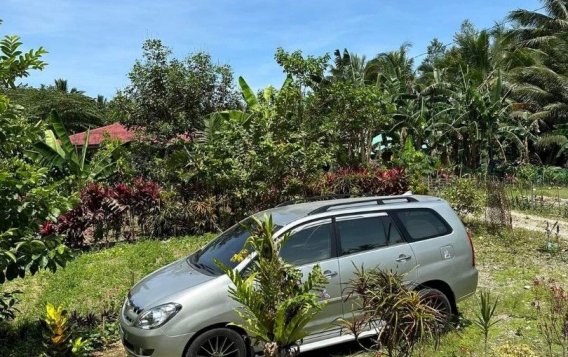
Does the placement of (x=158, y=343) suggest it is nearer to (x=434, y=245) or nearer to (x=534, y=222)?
(x=434, y=245)

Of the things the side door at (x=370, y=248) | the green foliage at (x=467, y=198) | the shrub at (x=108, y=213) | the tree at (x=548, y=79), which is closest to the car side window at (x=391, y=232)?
the side door at (x=370, y=248)

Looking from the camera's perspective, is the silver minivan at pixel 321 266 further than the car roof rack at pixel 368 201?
No

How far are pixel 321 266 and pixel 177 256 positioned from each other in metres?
5.61

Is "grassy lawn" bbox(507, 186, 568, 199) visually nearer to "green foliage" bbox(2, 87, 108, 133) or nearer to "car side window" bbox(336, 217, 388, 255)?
"car side window" bbox(336, 217, 388, 255)

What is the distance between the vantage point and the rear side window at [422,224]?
652 centimetres

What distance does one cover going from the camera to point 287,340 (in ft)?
13.5

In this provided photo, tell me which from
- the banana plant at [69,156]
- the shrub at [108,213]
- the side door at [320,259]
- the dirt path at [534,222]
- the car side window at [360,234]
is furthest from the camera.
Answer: the banana plant at [69,156]

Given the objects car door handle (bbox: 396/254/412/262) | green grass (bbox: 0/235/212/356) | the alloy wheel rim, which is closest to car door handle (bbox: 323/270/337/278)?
car door handle (bbox: 396/254/412/262)

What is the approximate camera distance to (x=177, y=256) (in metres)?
10.8

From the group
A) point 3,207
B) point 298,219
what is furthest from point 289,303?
point 3,207

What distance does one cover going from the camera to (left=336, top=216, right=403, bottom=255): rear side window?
20.2ft

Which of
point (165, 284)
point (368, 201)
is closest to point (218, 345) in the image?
point (165, 284)

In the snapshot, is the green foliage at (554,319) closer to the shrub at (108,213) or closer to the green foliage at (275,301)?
the green foliage at (275,301)

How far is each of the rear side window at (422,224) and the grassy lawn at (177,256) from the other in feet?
3.89
